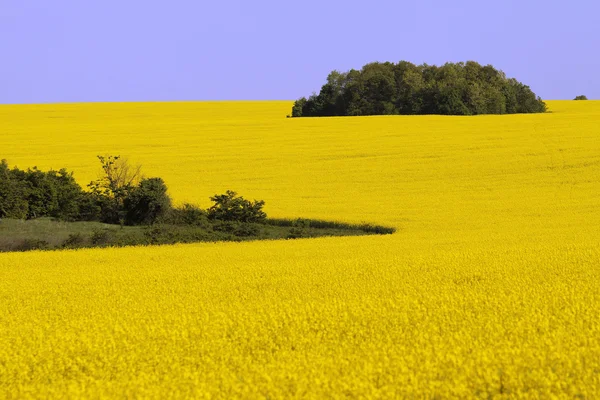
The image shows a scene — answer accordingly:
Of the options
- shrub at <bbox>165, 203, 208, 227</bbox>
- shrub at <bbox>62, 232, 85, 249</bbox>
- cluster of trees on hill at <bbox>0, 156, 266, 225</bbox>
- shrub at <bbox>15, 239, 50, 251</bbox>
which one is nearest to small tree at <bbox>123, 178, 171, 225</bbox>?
cluster of trees on hill at <bbox>0, 156, 266, 225</bbox>

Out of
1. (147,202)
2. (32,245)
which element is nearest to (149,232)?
(147,202)

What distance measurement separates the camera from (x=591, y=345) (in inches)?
304

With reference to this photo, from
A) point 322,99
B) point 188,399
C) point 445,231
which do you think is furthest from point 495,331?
point 322,99

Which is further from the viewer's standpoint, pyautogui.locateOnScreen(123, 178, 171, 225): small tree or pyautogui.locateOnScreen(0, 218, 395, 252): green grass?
pyautogui.locateOnScreen(123, 178, 171, 225): small tree

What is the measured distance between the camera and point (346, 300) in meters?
11.2

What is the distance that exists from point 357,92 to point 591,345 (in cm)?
6059

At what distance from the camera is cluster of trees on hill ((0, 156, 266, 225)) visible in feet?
89.4

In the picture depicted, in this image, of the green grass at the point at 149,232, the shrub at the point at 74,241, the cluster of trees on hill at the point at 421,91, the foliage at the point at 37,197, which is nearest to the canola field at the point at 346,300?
the green grass at the point at 149,232

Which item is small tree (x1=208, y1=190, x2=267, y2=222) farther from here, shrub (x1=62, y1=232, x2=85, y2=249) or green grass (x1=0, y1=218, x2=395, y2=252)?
shrub (x1=62, y1=232, x2=85, y2=249)

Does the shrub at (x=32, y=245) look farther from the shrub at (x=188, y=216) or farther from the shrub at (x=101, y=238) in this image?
the shrub at (x=188, y=216)

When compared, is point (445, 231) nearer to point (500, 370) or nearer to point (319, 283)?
point (319, 283)

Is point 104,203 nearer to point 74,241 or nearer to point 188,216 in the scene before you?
point 188,216

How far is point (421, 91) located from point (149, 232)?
44293 mm

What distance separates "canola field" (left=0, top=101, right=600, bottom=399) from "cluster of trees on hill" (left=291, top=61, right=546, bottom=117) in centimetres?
2765
